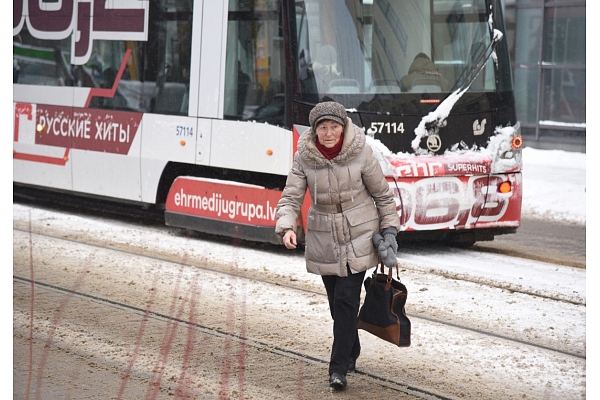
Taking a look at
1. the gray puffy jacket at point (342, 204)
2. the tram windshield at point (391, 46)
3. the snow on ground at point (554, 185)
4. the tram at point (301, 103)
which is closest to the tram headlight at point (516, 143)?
the tram at point (301, 103)

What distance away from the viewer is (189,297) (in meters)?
8.12

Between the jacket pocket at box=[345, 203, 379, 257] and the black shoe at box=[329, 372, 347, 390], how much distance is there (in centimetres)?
68

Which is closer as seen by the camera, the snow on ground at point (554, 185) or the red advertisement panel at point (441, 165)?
the red advertisement panel at point (441, 165)

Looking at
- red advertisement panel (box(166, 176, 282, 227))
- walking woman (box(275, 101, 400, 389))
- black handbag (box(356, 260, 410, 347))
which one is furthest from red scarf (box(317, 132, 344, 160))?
red advertisement panel (box(166, 176, 282, 227))

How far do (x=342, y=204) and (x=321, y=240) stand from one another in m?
0.24

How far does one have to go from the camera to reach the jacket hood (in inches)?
221

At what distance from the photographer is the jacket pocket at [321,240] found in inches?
224

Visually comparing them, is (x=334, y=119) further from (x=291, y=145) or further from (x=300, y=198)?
(x=291, y=145)

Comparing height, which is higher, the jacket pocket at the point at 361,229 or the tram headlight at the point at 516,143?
the tram headlight at the point at 516,143

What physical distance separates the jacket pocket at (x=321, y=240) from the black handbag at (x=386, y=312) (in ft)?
0.99

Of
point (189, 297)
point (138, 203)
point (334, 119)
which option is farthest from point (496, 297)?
point (138, 203)

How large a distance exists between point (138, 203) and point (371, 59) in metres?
3.62

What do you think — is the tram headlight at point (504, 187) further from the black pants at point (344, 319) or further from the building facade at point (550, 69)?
the building facade at point (550, 69)

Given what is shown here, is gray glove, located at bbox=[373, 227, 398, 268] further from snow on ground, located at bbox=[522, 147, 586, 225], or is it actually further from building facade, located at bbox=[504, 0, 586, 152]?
building facade, located at bbox=[504, 0, 586, 152]
